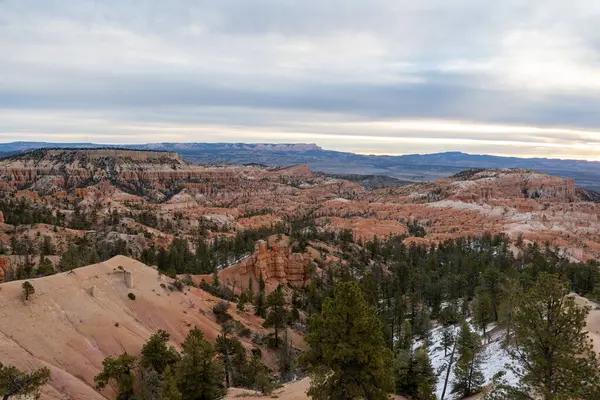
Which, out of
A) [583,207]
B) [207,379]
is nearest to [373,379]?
[207,379]

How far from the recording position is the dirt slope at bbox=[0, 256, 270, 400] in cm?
3017

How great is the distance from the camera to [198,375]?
89.2ft

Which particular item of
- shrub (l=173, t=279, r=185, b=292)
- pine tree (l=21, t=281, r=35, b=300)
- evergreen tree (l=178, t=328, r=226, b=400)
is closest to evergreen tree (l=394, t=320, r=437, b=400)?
evergreen tree (l=178, t=328, r=226, b=400)

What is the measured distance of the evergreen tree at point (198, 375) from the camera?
88.3ft

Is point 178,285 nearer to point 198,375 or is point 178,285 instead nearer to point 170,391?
point 198,375

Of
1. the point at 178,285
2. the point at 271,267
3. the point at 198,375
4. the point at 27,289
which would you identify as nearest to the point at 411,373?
the point at 198,375

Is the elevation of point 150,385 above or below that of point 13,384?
below

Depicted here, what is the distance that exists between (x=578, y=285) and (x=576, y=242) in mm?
70527

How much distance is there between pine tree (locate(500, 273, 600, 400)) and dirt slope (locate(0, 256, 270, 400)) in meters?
26.0

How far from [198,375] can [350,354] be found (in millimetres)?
13674

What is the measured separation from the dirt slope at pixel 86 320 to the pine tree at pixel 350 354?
18120mm

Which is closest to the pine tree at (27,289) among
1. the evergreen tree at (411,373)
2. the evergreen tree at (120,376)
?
the evergreen tree at (120,376)

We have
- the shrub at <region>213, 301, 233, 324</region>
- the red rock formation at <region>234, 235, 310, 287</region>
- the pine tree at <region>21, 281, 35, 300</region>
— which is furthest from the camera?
the red rock formation at <region>234, 235, 310, 287</region>

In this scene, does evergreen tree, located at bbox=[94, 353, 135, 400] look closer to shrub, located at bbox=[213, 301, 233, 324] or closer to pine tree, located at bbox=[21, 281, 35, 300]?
pine tree, located at bbox=[21, 281, 35, 300]
